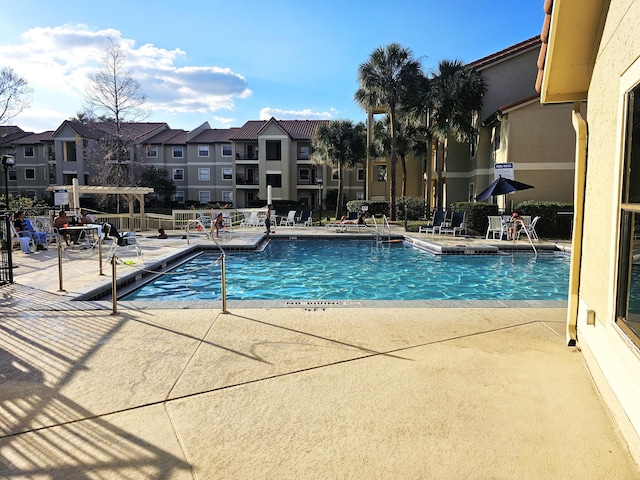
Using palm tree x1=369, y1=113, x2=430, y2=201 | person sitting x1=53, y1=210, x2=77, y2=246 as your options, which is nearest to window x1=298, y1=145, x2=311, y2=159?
palm tree x1=369, y1=113, x2=430, y2=201

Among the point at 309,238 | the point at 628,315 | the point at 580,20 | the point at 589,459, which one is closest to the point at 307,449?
the point at 589,459

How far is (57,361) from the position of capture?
4121mm

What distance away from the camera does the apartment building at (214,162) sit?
1660 inches

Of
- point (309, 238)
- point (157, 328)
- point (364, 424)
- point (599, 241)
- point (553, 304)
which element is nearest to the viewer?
point (364, 424)

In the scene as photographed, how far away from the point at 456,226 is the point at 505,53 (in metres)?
11.6

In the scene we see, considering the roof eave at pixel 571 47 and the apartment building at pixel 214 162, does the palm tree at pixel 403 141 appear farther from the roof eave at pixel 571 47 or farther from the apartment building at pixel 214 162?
the roof eave at pixel 571 47

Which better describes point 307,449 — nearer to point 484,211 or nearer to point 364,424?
point 364,424

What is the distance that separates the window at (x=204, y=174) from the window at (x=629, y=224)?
146 ft

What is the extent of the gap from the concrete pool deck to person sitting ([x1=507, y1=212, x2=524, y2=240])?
11.0 meters

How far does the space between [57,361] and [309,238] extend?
14168mm

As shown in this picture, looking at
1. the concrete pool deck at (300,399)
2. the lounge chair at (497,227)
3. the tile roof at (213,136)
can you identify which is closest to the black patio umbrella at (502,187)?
the lounge chair at (497,227)

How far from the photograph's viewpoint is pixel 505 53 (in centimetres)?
2358

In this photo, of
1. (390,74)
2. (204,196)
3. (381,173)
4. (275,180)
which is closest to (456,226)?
(390,74)

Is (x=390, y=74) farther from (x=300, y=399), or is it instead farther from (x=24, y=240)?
(x=300, y=399)
